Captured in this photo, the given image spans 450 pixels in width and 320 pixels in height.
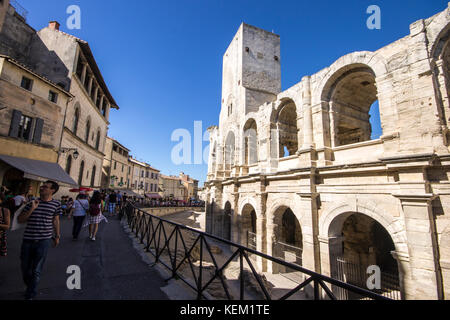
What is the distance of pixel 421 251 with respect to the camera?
572 cm

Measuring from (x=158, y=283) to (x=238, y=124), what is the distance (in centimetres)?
1327

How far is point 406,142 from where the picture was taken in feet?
21.5

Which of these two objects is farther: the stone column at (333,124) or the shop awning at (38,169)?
the shop awning at (38,169)

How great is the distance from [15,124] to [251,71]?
50.2 feet

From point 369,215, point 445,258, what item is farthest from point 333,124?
point 445,258

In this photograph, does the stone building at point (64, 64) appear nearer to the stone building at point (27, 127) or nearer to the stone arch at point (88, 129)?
the stone arch at point (88, 129)

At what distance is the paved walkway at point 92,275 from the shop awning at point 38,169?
5206 mm

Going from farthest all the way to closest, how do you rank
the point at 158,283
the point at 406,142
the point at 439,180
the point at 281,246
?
1. the point at 281,246
2. the point at 406,142
3. the point at 439,180
4. the point at 158,283

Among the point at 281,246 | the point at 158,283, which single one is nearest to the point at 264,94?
the point at 281,246

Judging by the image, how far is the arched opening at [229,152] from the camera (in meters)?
17.5

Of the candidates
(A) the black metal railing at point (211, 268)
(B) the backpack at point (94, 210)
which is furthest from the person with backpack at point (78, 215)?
(A) the black metal railing at point (211, 268)

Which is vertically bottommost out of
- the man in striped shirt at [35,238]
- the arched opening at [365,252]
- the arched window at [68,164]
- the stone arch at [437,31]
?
the arched opening at [365,252]

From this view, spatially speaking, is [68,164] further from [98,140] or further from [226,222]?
[226,222]
